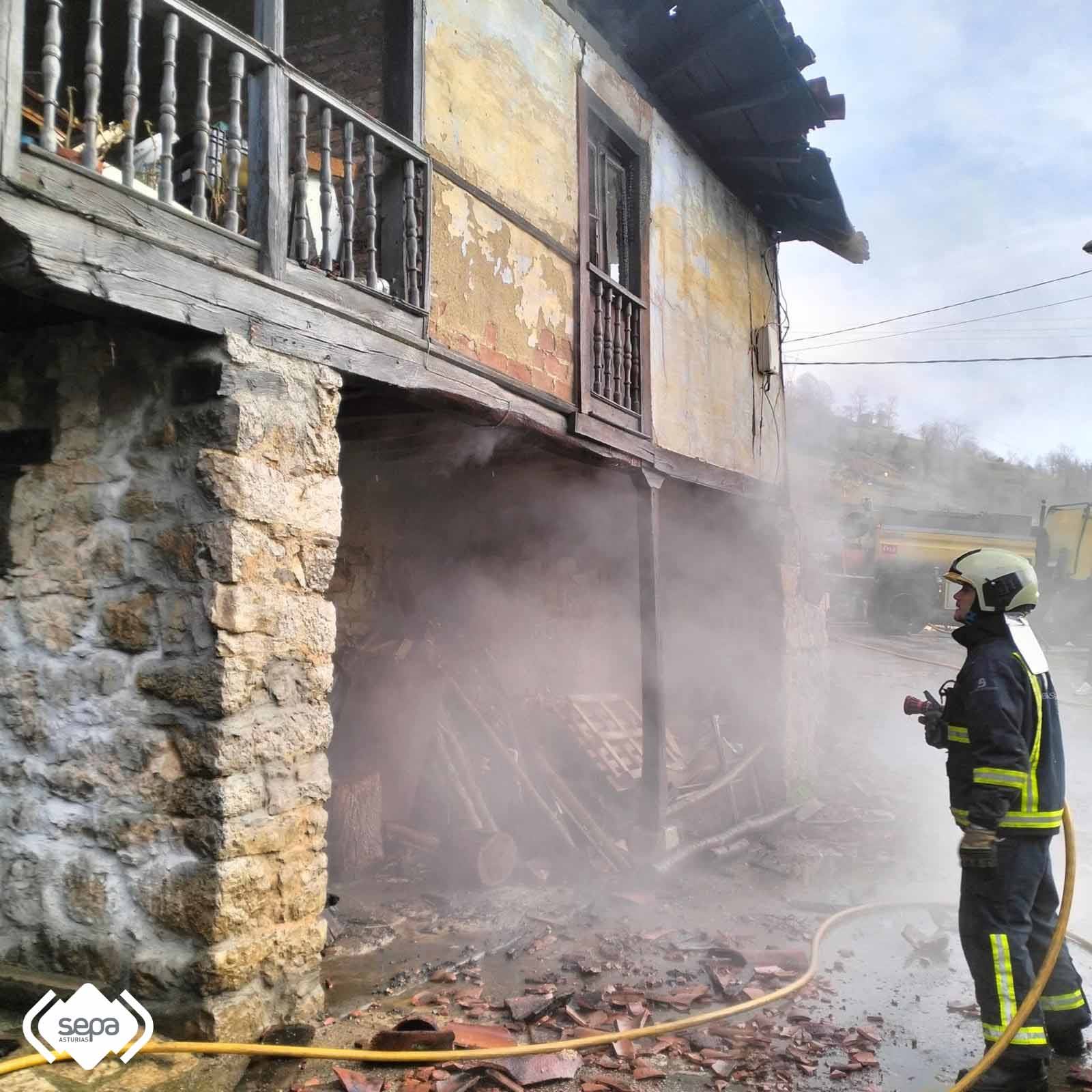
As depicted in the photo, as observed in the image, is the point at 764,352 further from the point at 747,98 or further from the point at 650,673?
the point at 650,673

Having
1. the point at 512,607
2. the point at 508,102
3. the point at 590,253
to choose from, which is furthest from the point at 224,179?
the point at 512,607

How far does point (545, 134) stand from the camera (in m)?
6.26

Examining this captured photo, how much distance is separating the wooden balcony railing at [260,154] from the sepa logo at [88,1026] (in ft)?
9.83

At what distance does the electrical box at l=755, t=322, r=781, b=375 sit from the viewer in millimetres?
9906

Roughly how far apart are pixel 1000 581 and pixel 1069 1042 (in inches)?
80.8

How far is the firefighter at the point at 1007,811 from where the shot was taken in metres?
3.60

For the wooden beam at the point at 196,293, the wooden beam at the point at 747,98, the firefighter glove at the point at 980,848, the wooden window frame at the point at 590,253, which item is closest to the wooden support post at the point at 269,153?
the wooden beam at the point at 196,293

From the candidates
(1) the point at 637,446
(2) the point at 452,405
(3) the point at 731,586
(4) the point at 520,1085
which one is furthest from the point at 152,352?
(3) the point at 731,586

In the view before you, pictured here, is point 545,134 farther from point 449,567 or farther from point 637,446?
point 449,567

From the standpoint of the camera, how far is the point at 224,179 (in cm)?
469

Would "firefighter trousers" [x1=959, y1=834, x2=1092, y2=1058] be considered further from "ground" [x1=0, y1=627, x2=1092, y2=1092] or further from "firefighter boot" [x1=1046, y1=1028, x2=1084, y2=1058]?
"ground" [x1=0, y1=627, x2=1092, y2=1092]

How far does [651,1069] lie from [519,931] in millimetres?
1914

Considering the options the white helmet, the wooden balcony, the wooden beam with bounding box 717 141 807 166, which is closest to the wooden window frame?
the wooden beam with bounding box 717 141 807 166

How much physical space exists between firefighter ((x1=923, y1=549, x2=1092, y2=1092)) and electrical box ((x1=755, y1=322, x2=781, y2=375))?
6.22 m
